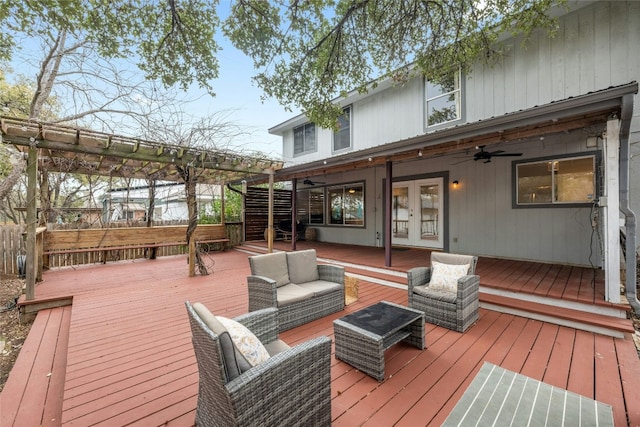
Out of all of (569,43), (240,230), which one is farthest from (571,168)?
(240,230)

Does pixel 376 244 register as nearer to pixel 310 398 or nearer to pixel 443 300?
pixel 443 300

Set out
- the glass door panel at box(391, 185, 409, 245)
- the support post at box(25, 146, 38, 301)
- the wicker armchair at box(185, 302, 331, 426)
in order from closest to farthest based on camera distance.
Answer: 1. the wicker armchair at box(185, 302, 331, 426)
2. the support post at box(25, 146, 38, 301)
3. the glass door panel at box(391, 185, 409, 245)

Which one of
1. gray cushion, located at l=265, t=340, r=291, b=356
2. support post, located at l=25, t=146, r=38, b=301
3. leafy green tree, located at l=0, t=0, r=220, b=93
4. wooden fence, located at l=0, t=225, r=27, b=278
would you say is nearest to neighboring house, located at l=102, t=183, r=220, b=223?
wooden fence, located at l=0, t=225, r=27, b=278

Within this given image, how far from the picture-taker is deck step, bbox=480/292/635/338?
10.0 feet

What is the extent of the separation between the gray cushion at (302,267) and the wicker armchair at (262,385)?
81.9 inches

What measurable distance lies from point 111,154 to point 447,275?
5.94 m

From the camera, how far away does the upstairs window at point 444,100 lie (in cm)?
665

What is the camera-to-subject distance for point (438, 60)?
408 centimetres

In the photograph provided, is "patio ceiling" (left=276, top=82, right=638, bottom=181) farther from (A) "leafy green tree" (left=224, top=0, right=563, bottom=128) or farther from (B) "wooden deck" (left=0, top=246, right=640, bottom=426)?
(B) "wooden deck" (left=0, top=246, right=640, bottom=426)

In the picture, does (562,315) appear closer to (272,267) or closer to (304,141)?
(272,267)

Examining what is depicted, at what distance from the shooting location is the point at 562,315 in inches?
132

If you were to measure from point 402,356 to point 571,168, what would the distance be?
5.55 meters

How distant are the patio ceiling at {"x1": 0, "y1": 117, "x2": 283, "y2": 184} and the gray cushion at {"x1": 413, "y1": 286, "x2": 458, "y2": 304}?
483 cm

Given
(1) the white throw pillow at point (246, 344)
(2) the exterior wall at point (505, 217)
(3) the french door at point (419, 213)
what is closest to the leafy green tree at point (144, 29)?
(1) the white throw pillow at point (246, 344)
